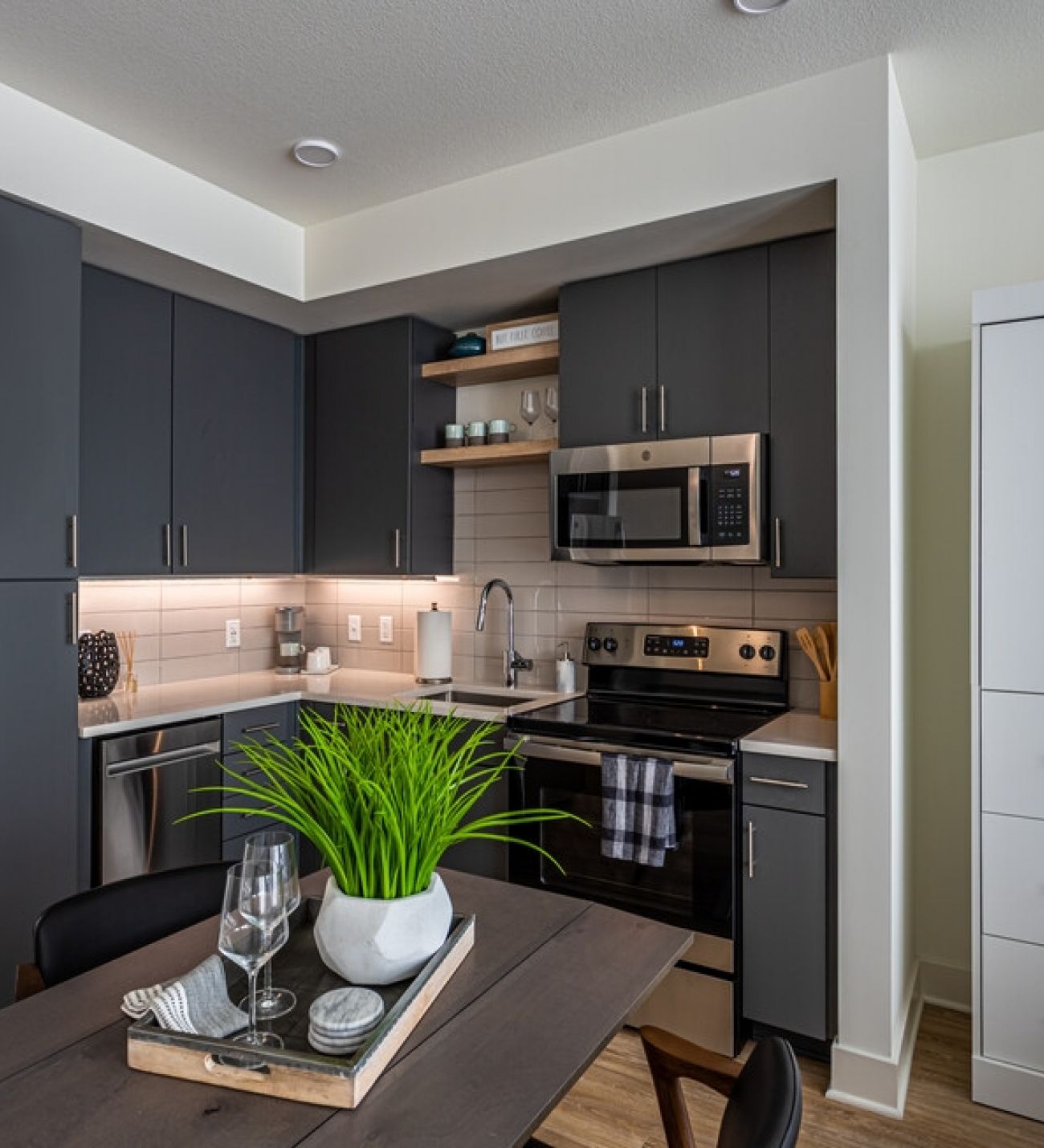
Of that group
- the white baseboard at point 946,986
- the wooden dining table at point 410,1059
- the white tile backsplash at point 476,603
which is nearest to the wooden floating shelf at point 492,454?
the white tile backsplash at point 476,603

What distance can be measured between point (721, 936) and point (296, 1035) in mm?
1611

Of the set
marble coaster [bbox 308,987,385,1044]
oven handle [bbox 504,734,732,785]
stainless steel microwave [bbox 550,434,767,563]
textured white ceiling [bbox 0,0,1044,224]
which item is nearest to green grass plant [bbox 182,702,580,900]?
marble coaster [bbox 308,987,385,1044]

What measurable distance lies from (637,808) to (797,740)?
1.59ft

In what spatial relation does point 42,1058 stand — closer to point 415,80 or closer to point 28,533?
point 28,533

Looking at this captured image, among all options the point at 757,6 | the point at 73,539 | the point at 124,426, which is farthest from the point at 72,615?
the point at 757,6

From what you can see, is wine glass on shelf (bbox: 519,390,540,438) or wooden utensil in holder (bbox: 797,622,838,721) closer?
wooden utensil in holder (bbox: 797,622,838,721)

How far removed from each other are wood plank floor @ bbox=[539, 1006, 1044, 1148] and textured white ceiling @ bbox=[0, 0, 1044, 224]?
2509mm

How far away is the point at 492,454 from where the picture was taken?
3.26 m

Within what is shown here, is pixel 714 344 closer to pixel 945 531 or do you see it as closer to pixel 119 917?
pixel 945 531

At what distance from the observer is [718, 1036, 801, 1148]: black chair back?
91cm

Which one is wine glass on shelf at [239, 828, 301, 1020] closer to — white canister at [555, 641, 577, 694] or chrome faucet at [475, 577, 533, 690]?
white canister at [555, 641, 577, 694]

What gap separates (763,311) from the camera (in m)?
2.57

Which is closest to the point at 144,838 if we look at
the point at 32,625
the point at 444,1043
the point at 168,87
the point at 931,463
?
the point at 32,625

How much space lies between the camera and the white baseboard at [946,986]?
2.69 m
